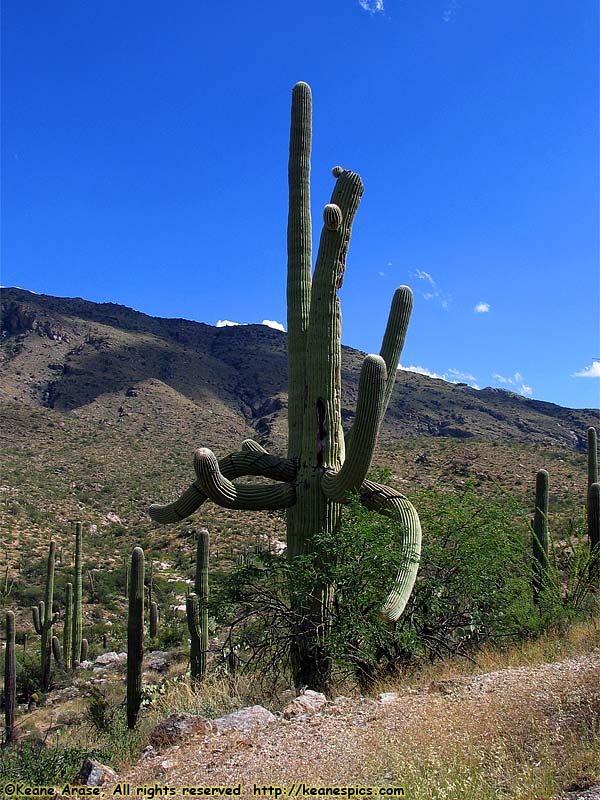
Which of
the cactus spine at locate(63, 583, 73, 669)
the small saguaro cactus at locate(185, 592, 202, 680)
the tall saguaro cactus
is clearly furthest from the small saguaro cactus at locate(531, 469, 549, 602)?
the cactus spine at locate(63, 583, 73, 669)

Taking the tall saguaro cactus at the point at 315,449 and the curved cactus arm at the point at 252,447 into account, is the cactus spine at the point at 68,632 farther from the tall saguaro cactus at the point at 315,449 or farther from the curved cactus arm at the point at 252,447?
the curved cactus arm at the point at 252,447

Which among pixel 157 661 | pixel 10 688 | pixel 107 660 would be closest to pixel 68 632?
pixel 107 660

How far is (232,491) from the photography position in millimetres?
8062

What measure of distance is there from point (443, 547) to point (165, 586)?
18.7 m

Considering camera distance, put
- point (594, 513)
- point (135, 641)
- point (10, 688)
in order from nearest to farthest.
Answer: point (135, 641) → point (594, 513) → point (10, 688)

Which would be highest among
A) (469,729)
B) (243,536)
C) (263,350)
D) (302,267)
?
(263,350)

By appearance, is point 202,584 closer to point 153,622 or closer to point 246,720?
point 153,622

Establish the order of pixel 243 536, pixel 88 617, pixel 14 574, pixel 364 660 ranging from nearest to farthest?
pixel 364 660 → pixel 88 617 → pixel 14 574 → pixel 243 536

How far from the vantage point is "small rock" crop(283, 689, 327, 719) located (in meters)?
5.82

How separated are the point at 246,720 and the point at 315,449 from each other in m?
3.55

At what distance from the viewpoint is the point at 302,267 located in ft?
30.6

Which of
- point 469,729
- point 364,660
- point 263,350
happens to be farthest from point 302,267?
point 263,350

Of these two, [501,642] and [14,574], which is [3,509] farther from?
[501,642]

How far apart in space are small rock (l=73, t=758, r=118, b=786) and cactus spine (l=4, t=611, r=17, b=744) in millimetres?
9911
